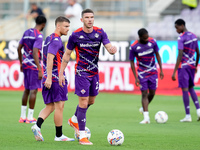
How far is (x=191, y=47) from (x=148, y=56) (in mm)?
1153

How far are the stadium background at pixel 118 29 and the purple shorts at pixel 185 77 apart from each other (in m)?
7.22

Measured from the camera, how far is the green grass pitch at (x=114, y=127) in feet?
25.1

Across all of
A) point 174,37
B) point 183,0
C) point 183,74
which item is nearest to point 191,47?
point 183,74

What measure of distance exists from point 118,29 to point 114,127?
1421 centimetres

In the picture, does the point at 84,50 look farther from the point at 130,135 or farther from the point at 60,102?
the point at 130,135

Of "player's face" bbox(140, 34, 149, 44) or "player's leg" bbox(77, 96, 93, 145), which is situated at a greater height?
"player's face" bbox(140, 34, 149, 44)

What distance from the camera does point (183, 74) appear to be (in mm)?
11875

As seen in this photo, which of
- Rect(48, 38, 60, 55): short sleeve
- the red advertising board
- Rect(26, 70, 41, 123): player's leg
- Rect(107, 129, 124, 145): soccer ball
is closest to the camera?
Rect(107, 129, 124, 145): soccer ball

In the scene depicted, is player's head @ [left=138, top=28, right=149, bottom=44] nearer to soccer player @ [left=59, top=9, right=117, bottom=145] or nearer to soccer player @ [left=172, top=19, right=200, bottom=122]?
soccer player @ [left=172, top=19, right=200, bottom=122]

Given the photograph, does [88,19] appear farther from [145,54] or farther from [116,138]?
[145,54]

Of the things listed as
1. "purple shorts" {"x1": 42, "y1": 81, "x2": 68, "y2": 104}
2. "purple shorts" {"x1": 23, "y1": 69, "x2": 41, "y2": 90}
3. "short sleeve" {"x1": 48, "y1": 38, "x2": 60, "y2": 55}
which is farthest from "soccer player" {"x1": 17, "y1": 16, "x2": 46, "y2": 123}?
"short sleeve" {"x1": 48, "y1": 38, "x2": 60, "y2": 55}

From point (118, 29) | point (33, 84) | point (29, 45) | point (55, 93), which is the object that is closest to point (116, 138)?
point (55, 93)

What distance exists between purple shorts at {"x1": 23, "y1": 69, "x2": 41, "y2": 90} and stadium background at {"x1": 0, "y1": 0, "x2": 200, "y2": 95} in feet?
29.3

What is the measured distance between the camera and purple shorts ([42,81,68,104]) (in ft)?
26.9
